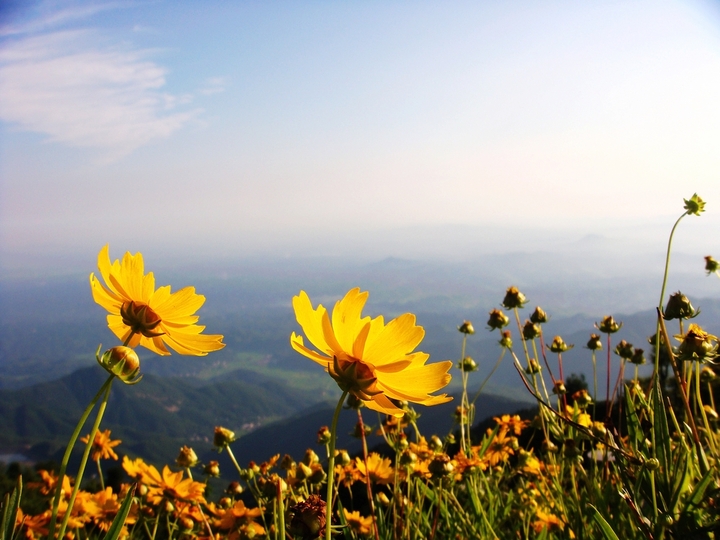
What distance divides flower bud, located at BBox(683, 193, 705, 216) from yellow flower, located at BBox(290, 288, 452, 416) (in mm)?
1652

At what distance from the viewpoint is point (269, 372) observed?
181000 millimetres

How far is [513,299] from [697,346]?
1.62 metres

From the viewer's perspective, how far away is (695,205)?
1961 mm

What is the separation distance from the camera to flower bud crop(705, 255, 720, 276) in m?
2.53

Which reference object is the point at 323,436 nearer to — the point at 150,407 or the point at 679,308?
the point at 679,308

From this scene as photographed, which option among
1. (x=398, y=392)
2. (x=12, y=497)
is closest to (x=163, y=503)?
(x=12, y=497)

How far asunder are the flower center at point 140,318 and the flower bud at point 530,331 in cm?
197

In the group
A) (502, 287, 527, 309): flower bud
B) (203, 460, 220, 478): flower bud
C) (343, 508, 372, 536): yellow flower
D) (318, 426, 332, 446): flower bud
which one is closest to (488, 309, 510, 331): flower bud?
(502, 287, 527, 309): flower bud

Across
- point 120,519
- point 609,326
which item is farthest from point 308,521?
point 609,326

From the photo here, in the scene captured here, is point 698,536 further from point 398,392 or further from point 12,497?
point 12,497

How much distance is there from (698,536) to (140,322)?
1245 millimetres

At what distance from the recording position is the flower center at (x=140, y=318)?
1.01 meters

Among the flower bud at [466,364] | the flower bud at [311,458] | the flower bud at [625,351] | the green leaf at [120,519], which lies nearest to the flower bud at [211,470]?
the flower bud at [311,458]

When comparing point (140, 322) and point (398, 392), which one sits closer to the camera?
point (398, 392)
